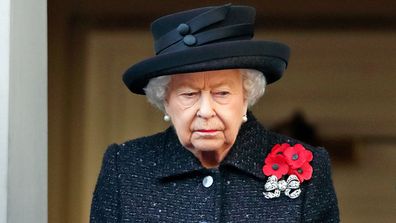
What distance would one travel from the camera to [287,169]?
2324mm

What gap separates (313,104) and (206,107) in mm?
2304

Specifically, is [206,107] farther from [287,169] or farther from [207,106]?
[287,169]

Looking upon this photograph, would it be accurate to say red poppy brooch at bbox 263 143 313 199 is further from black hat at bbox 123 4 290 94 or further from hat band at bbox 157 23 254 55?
hat band at bbox 157 23 254 55

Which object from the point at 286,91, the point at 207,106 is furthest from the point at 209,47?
the point at 286,91

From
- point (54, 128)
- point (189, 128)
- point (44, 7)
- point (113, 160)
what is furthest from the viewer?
point (54, 128)

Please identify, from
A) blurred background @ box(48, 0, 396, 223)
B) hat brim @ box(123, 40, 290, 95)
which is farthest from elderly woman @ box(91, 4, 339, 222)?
blurred background @ box(48, 0, 396, 223)

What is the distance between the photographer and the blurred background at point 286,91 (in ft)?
13.9

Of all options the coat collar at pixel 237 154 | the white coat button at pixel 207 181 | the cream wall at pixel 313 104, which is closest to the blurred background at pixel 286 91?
the cream wall at pixel 313 104

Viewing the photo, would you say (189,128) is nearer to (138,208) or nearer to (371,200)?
(138,208)

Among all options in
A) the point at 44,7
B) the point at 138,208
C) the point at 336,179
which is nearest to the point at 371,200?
the point at 336,179

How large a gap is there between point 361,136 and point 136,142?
221cm

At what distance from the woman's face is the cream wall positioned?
Result: 2.06 m

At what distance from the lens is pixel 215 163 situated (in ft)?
7.57

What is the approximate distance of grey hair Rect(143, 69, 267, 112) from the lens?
223 cm
